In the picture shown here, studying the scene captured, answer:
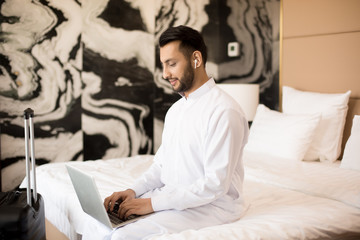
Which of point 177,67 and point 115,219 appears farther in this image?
point 177,67

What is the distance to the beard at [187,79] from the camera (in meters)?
1.61

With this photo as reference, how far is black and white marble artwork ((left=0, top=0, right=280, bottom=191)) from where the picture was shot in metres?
3.38

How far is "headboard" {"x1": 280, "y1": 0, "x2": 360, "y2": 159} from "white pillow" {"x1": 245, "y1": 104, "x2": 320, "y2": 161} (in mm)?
343

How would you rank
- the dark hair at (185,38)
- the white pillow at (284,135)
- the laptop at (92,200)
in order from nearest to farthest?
the laptop at (92,200) → the dark hair at (185,38) → the white pillow at (284,135)

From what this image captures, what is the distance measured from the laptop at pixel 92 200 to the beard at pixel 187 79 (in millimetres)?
562

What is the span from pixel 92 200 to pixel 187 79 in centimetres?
64

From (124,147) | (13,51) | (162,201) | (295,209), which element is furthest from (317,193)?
(13,51)

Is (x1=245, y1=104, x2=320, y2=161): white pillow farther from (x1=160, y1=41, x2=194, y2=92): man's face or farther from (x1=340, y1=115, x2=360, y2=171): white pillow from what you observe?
(x1=160, y1=41, x2=194, y2=92): man's face

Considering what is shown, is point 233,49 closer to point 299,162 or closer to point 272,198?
point 299,162

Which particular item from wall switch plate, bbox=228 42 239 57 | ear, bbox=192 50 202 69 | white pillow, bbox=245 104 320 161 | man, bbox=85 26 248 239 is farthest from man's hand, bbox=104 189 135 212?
wall switch plate, bbox=228 42 239 57

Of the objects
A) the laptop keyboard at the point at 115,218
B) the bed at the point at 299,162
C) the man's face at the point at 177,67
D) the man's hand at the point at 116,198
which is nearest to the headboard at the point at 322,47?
the bed at the point at 299,162

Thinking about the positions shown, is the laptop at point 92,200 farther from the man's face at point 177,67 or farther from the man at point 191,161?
the man's face at point 177,67

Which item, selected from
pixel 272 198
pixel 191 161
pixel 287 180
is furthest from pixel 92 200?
pixel 287 180

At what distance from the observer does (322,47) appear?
306 centimetres
